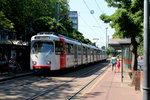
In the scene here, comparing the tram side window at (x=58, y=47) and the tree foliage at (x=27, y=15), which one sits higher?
the tree foliage at (x=27, y=15)

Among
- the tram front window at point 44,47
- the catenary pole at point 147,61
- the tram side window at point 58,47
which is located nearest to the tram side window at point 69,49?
the tram side window at point 58,47

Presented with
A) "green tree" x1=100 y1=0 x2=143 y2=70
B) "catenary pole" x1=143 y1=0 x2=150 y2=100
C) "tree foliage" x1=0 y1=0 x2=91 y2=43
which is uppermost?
"tree foliage" x1=0 y1=0 x2=91 y2=43

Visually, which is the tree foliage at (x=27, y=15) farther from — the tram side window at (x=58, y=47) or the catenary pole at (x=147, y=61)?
the catenary pole at (x=147, y=61)

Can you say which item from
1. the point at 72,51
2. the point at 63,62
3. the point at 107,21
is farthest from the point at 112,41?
the point at 72,51

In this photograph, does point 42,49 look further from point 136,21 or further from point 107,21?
point 136,21

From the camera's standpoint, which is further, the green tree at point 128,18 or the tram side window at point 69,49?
the tram side window at point 69,49

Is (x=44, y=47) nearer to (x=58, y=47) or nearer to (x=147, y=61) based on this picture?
(x=58, y=47)

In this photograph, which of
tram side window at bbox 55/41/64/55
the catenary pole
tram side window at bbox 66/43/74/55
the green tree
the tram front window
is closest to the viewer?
the catenary pole

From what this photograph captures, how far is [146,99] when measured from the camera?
6.86 m

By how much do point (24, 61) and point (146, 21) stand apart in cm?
1852

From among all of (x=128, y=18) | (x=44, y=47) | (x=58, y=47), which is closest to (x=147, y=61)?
(x=128, y=18)

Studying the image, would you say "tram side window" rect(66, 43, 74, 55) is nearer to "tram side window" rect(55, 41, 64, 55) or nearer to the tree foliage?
"tram side window" rect(55, 41, 64, 55)

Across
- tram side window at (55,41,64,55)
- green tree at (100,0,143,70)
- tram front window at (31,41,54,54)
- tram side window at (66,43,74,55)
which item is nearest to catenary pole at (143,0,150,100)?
green tree at (100,0,143,70)

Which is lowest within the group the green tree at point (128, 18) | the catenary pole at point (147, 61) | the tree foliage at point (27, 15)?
the catenary pole at point (147, 61)
